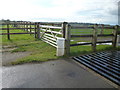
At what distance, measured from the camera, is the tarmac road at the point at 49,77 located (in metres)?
2.43

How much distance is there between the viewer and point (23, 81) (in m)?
2.54

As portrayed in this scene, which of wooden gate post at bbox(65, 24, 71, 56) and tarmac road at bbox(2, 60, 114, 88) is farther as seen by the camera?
wooden gate post at bbox(65, 24, 71, 56)

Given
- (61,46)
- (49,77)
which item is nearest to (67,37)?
(61,46)

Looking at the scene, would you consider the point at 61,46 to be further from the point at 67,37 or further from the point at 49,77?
the point at 49,77

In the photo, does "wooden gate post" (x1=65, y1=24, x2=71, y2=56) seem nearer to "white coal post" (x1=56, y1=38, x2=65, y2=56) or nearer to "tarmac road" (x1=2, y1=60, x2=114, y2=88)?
"white coal post" (x1=56, y1=38, x2=65, y2=56)

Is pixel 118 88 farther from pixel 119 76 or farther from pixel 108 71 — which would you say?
pixel 108 71

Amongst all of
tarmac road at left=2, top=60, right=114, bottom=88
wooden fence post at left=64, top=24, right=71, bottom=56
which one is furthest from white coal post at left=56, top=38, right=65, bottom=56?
tarmac road at left=2, top=60, right=114, bottom=88

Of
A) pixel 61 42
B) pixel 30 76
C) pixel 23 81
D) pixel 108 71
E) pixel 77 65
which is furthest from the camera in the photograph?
pixel 61 42

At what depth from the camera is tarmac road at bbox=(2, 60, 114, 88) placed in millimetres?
2426

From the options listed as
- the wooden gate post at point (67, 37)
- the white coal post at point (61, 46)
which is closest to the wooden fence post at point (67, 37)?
the wooden gate post at point (67, 37)

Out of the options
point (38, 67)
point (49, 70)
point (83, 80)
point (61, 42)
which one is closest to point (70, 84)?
point (83, 80)

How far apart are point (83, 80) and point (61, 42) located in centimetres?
216

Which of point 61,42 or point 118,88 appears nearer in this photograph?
point 118,88

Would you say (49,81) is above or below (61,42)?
below
